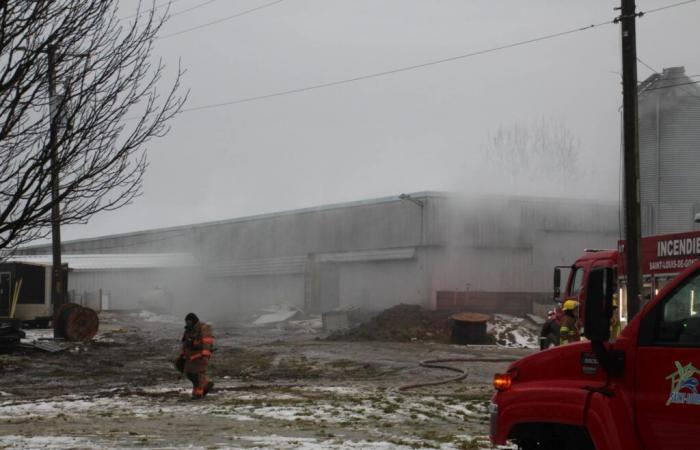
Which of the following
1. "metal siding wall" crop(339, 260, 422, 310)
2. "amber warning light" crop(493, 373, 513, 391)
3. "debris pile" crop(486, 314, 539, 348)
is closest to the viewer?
"amber warning light" crop(493, 373, 513, 391)

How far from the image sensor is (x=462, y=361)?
24328mm

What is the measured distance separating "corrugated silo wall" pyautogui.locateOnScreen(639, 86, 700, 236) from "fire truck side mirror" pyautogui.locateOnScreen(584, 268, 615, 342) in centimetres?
3032

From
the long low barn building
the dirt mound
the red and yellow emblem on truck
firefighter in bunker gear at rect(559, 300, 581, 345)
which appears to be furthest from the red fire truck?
the long low barn building

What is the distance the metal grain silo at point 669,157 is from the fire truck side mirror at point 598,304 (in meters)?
30.1

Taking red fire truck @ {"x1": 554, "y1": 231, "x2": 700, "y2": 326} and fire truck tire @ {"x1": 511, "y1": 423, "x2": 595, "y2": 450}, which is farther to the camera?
red fire truck @ {"x1": 554, "y1": 231, "x2": 700, "y2": 326}

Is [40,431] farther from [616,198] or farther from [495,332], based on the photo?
[616,198]

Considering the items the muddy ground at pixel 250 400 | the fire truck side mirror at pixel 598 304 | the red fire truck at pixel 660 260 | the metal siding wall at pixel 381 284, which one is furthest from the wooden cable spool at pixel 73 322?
the fire truck side mirror at pixel 598 304

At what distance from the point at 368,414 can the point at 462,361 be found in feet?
36.9

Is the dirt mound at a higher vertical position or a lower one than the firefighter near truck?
lower

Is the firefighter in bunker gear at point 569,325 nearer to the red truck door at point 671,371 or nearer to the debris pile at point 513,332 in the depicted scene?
the red truck door at point 671,371

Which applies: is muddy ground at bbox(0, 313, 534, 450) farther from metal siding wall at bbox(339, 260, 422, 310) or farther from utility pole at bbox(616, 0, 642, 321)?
metal siding wall at bbox(339, 260, 422, 310)

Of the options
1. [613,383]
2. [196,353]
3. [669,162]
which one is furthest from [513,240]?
[613,383]

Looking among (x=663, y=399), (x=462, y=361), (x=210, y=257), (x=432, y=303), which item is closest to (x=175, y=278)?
(x=210, y=257)

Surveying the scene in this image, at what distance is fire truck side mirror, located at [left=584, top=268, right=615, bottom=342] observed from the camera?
524 centimetres
